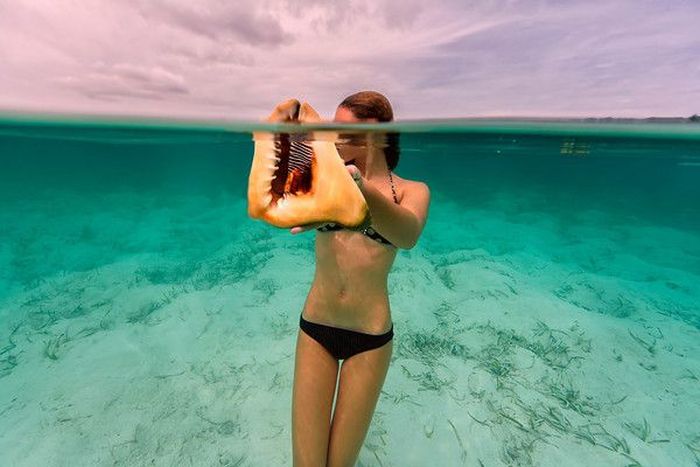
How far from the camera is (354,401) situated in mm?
2691

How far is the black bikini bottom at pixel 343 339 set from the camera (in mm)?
2707

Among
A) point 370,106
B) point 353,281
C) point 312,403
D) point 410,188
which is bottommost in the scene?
point 312,403

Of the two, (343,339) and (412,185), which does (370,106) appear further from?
(343,339)

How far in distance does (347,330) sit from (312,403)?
589 millimetres

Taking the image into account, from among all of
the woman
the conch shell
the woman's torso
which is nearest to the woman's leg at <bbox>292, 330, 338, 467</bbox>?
the woman

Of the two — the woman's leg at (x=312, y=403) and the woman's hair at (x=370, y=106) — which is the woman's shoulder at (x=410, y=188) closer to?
the woman's hair at (x=370, y=106)

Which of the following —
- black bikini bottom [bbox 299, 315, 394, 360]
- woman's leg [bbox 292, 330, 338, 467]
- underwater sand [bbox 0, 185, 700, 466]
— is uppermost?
black bikini bottom [bbox 299, 315, 394, 360]

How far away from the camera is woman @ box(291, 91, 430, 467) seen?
2.60m

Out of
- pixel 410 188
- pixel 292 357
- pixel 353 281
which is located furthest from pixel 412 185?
pixel 292 357

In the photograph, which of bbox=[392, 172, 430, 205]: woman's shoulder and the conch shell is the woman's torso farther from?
the conch shell

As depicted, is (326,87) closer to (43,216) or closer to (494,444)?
(494,444)

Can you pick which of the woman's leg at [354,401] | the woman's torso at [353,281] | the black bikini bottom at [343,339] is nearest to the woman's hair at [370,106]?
the woman's torso at [353,281]

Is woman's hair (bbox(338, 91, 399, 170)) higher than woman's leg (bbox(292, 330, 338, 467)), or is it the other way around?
woman's hair (bbox(338, 91, 399, 170))

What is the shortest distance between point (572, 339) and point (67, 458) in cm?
739
